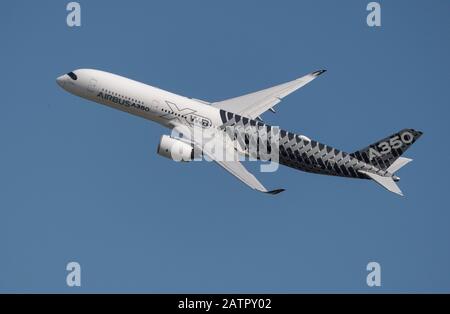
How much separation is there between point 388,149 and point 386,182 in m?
3.73

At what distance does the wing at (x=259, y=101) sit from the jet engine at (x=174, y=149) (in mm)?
9290

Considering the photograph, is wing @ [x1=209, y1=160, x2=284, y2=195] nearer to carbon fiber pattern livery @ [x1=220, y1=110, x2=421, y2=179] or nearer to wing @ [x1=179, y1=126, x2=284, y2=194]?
wing @ [x1=179, y1=126, x2=284, y2=194]

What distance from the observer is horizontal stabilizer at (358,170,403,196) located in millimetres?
81375

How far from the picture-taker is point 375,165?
8419cm

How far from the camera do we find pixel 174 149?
264ft

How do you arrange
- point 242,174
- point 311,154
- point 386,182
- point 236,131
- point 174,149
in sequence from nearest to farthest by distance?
point 242,174, point 174,149, point 386,182, point 236,131, point 311,154

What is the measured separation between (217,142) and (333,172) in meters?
13.6

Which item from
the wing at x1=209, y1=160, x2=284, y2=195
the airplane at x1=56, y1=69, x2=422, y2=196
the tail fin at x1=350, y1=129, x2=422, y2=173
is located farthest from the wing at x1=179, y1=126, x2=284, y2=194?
the tail fin at x1=350, y1=129, x2=422, y2=173

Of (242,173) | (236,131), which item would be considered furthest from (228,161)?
(236,131)

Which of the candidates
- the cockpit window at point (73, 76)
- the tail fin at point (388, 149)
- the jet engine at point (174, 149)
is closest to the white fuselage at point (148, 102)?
the cockpit window at point (73, 76)

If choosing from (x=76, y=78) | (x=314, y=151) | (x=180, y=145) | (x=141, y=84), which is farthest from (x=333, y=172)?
(x=76, y=78)

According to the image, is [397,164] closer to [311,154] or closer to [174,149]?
[311,154]

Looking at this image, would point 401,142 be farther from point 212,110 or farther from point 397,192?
point 212,110

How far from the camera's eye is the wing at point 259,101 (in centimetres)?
8844
